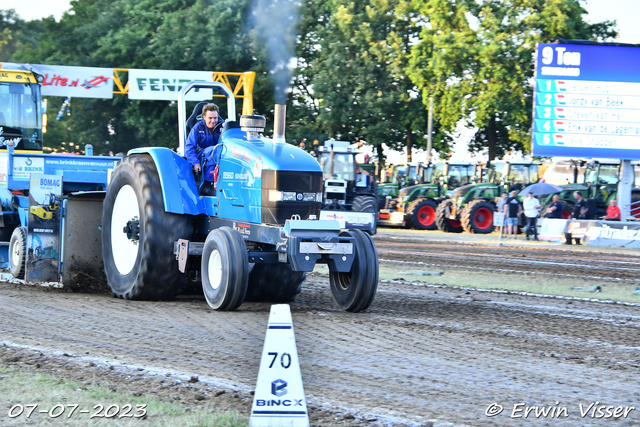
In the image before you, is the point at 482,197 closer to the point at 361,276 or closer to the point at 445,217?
the point at 445,217

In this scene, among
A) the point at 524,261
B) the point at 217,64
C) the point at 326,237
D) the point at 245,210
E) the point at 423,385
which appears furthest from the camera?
the point at 217,64

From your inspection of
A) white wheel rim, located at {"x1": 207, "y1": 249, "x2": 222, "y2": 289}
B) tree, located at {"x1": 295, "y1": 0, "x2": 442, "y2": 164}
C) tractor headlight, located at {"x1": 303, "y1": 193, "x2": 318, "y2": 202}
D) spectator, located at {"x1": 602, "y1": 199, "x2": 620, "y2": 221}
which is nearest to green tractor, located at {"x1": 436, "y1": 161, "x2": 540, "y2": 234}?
spectator, located at {"x1": 602, "y1": 199, "x2": 620, "y2": 221}

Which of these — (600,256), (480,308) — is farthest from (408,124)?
(480,308)

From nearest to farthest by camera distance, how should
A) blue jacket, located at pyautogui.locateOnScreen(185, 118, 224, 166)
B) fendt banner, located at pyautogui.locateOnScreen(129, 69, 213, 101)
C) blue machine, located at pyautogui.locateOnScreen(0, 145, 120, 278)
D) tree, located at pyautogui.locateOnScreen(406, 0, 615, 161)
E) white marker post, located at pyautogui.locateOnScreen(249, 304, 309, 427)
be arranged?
white marker post, located at pyautogui.locateOnScreen(249, 304, 309, 427)
blue jacket, located at pyautogui.locateOnScreen(185, 118, 224, 166)
blue machine, located at pyautogui.locateOnScreen(0, 145, 120, 278)
fendt banner, located at pyautogui.locateOnScreen(129, 69, 213, 101)
tree, located at pyautogui.locateOnScreen(406, 0, 615, 161)

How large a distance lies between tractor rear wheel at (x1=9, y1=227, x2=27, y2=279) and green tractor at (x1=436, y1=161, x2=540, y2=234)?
20.5 meters

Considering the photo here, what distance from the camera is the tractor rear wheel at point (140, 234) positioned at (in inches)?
355

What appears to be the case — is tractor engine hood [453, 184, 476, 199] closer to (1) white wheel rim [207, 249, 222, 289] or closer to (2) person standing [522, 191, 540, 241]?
(2) person standing [522, 191, 540, 241]

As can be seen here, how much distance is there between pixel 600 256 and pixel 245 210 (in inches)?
564

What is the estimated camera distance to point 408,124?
44.4m

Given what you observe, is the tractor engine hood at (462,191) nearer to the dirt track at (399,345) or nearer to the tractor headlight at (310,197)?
the dirt track at (399,345)

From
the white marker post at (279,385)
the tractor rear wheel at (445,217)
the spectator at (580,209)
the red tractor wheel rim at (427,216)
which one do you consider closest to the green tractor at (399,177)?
the red tractor wheel rim at (427,216)

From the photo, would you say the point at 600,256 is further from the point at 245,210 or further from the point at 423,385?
the point at 423,385

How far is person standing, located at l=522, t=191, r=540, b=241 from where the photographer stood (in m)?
26.5

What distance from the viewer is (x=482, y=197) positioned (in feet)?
101
